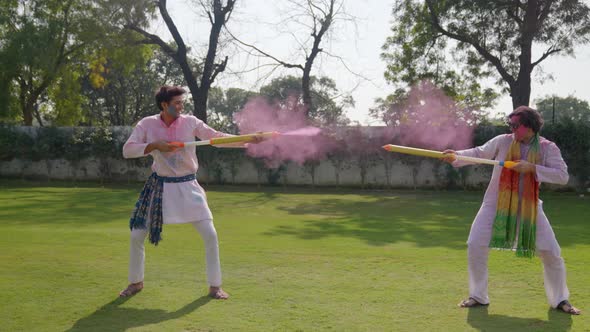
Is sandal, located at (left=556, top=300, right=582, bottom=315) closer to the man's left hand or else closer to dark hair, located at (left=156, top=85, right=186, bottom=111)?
the man's left hand

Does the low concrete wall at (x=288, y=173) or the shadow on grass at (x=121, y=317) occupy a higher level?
the low concrete wall at (x=288, y=173)

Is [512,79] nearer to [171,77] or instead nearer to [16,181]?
[16,181]

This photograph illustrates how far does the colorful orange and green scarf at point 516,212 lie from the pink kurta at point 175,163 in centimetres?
279

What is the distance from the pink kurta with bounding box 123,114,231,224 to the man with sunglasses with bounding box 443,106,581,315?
8.69 feet

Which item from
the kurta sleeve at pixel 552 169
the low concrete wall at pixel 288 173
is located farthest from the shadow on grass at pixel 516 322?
the low concrete wall at pixel 288 173

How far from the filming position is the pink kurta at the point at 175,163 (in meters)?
5.76

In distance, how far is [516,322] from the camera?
4938 millimetres

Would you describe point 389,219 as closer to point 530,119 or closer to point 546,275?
point 546,275

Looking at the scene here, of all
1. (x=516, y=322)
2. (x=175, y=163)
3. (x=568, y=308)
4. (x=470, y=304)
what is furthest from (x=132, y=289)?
(x=568, y=308)

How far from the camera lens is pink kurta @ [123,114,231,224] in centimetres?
576

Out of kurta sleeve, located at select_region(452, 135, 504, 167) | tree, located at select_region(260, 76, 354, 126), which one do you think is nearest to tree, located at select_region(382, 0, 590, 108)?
tree, located at select_region(260, 76, 354, 126)

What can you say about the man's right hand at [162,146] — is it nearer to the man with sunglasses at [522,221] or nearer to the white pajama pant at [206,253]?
the white pajama pant at [206,253]

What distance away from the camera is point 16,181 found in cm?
2409

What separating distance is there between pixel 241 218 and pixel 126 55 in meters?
18.8
